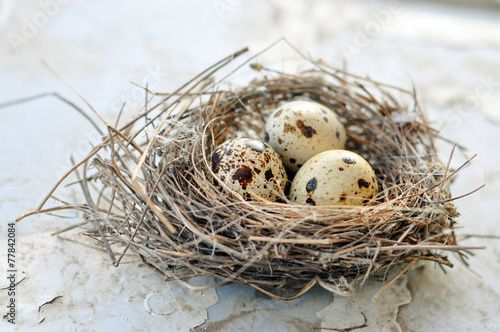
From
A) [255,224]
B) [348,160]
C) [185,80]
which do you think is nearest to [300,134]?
[348,160]

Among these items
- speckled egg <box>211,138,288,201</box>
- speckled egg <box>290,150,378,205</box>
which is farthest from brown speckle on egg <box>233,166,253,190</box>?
speckled egg <box>290,150,378,205</box>

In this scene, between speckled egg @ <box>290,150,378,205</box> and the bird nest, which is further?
speckled egg @ <box>290,150,378,205</box>

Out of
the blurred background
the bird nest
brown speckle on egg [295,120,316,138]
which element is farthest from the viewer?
brown speckle on egg [295,120,316,138]

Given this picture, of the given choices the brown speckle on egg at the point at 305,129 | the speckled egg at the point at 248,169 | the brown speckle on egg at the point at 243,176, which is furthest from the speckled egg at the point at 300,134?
the brown speckle on egg at the point at 243,176

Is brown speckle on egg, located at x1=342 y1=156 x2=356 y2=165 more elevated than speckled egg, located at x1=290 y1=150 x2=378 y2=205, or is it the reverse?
brown speckle on egg, located at x1=342 y1=156 x2=356 y2=165

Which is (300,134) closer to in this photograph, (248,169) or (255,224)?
(248,169)

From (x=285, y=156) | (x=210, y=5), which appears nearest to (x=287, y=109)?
(x=285, y=156)

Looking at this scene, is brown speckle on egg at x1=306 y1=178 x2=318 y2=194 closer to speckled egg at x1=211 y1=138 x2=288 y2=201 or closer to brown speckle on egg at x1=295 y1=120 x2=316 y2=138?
speckled egg at x1=211 y1=138 x2=288 y2=201

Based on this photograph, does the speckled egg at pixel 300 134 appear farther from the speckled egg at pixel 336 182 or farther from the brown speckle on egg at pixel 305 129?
the speckled egg at pixel 336 182
